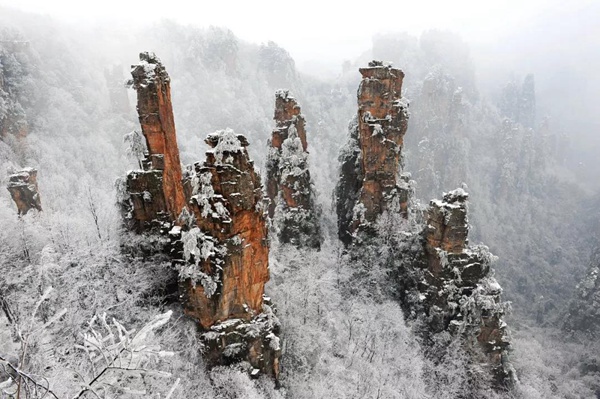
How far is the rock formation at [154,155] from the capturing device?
22281 millimetres

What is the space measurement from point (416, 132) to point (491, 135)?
30.0m

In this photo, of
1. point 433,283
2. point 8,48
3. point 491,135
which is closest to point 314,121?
point 491,135

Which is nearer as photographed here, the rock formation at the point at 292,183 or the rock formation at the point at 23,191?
the rock formation at the point at 23,191

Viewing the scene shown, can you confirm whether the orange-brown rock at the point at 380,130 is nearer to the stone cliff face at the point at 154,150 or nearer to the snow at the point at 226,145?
the stone cliff face at the point at 154,150

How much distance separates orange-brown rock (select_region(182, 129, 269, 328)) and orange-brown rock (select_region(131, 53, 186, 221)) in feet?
14.8

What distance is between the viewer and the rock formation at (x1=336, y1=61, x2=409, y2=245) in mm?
34375

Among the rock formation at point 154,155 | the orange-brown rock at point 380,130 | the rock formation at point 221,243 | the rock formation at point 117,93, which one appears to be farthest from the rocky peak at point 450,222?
the rock formation at point 117,93

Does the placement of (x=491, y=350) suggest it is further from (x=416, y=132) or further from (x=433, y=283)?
(x=416, y=132)

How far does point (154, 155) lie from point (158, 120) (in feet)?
6.84

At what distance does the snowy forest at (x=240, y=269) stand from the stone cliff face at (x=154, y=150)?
3.7 inches

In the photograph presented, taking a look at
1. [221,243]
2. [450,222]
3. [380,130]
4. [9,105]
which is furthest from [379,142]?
[9,105]

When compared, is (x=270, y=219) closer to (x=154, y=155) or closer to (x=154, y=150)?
(x=154, y=155)

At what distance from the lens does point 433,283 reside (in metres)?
30.0

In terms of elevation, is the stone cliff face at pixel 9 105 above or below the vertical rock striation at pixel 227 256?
above
